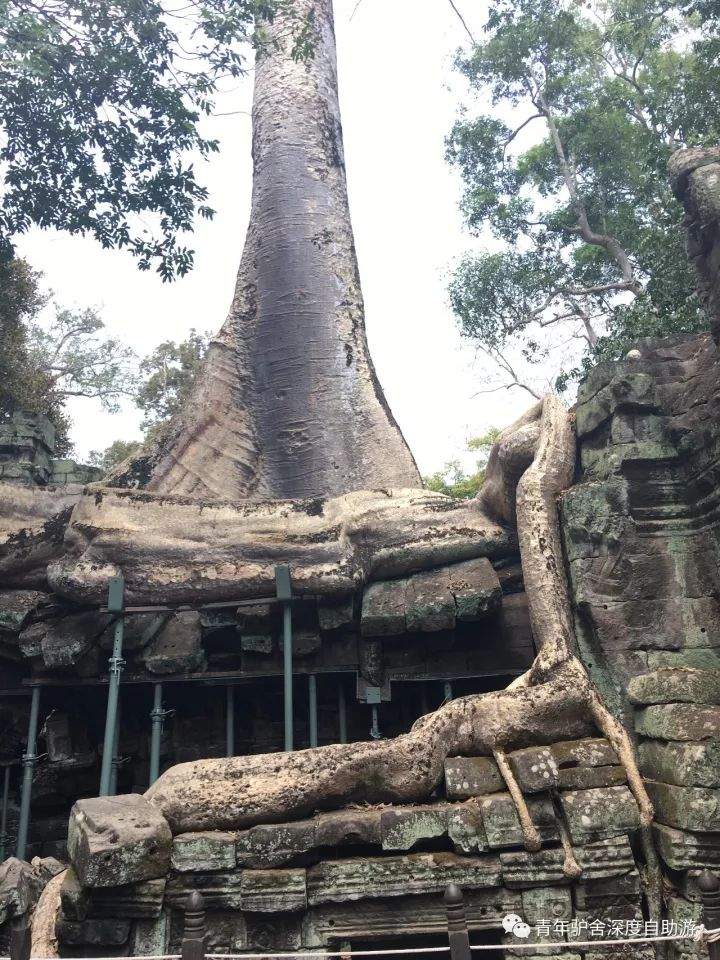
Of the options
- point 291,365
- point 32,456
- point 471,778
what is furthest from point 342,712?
point 32,456

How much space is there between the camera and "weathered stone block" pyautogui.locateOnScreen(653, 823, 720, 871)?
2.87 m

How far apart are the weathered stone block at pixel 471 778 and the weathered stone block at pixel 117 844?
1.14 meters

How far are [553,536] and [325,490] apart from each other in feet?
7.53

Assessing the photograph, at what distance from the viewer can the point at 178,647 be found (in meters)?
4.71

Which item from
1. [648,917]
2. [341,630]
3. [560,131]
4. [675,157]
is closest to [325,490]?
[341,630]

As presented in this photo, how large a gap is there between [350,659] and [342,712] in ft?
1.01

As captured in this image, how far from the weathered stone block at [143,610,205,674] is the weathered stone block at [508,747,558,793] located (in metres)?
2.18

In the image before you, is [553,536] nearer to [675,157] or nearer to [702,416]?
[702,416]

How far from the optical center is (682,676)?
3.22m

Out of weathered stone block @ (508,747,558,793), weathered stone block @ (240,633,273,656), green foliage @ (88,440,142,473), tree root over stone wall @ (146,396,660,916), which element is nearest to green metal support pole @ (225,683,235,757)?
weathered stone block @ (240,633,273,656)

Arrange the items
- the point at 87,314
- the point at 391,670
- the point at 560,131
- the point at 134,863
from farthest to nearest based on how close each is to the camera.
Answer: the point at 87,314, the point at 560,131, the point at 391,670, the point at 134,863

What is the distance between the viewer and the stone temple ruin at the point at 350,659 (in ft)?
9.61

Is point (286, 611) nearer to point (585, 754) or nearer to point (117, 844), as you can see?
point (117, 844)

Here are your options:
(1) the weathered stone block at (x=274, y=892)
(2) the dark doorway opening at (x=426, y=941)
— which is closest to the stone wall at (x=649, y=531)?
(2) the dark doorway opening at (x=426, y=941)
